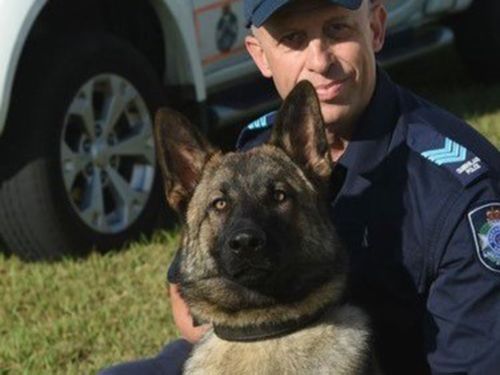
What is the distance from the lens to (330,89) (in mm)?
3564

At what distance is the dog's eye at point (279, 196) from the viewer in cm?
336

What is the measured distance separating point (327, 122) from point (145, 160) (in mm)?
2448

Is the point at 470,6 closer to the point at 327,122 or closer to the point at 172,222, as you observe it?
the point at 172,222

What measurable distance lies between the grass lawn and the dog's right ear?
1.38m

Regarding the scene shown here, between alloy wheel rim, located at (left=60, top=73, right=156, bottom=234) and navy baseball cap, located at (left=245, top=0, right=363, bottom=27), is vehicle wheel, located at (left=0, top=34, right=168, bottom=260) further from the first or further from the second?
navy baseball cap, located at (left=245, top=0, right=363, bottom=27)

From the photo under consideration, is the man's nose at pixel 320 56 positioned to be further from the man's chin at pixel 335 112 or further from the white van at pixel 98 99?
the white van at pixel 98 99

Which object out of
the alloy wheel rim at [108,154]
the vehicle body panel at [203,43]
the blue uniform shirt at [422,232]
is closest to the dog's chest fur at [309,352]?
the blue uniform shirt at [422,232]

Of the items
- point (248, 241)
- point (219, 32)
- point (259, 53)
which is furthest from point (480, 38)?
point (248, 241)

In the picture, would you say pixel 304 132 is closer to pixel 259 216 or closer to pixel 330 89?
pixel 330 89

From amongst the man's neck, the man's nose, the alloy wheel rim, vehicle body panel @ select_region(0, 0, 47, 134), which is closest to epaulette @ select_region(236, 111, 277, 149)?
the man's neck

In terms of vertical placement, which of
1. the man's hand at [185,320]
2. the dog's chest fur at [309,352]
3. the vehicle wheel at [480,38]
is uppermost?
the dog's chest fur at [309,352]

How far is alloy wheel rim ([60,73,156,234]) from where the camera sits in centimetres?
565

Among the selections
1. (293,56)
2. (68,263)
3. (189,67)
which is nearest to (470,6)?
(189,67)

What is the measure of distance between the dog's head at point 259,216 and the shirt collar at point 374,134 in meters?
0.12
